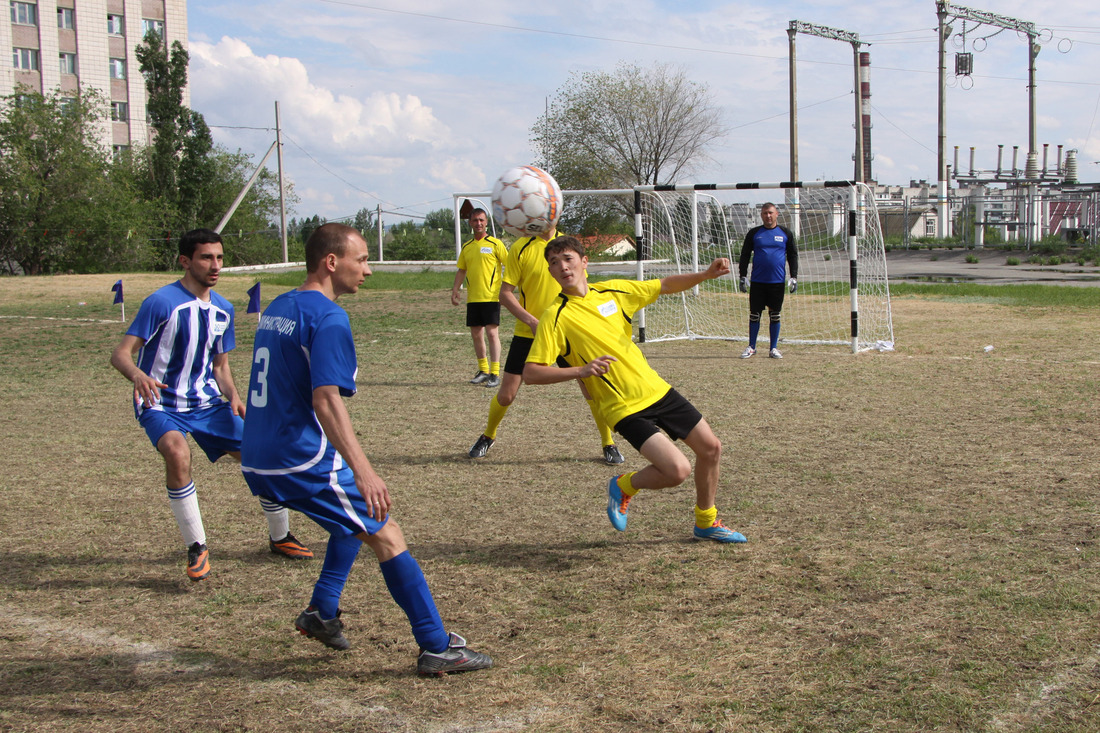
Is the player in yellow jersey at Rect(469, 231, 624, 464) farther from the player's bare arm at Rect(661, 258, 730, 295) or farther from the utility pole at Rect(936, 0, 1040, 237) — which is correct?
the utility pole at Rect(936, 0, 1040, 237)

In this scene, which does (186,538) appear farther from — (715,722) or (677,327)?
(677,327)

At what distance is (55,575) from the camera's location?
4.64m

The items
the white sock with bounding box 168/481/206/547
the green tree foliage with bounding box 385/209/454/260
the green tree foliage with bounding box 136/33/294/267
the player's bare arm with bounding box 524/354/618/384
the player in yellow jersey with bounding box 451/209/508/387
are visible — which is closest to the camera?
the player's bare arm with bounding box 524/354/618/384

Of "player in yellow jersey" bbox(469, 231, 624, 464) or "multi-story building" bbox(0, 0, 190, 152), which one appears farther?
"multi-story building" bbox(0, 0, 190, 152)

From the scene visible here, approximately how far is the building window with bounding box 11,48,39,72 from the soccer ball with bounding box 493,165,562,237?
65.0 metres

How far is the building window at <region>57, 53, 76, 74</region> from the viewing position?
60.3 meters

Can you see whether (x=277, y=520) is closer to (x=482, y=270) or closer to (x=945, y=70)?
(x=482, y=270)

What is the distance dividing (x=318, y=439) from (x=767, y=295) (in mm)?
9959

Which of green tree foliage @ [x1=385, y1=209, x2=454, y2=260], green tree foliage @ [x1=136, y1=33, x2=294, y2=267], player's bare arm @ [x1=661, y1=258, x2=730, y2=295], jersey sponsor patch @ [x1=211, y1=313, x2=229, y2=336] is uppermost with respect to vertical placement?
green tree foliage @ [x1=136, y1=33, x2=294, y2=267]

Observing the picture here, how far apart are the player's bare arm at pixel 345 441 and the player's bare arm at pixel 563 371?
1.26 m

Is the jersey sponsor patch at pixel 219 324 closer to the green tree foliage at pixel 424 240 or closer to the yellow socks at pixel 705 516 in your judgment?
the yellow socks at pixel 705 516

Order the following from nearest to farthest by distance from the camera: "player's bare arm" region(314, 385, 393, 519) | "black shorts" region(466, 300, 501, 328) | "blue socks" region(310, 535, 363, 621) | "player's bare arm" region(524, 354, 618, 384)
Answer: "player's bare arm" region(314, 385, 393, 519) → "blue socks" region(310, 535, 363, 621) → "player's bare arm" region(524, 354, 618, 384) → "black shorts" region(466, 300, 501, 328)

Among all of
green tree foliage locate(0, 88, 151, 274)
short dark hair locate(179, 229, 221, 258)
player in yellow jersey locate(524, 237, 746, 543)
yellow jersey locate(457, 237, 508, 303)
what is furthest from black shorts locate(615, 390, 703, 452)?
green tree foliage locate(0, 88, 151, 274)

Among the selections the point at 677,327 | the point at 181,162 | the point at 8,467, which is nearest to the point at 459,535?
the point at 8,467
